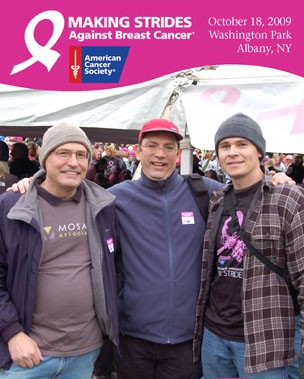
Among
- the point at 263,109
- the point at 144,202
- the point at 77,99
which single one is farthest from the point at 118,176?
the point at 144,202

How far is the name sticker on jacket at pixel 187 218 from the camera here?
2.38 metres

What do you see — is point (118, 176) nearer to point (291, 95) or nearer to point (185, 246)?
point (291, 95)

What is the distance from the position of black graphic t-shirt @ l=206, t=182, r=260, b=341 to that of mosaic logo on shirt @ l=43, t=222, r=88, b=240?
653 mm

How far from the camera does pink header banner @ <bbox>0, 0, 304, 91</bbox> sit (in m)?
3.32

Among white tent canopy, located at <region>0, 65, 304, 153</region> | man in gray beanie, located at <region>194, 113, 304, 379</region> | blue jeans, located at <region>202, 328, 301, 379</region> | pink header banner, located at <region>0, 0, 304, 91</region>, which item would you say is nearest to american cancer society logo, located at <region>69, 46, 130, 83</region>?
pink header banner, located at <region>0, 0, 304, 91</region>

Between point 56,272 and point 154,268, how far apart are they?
0.53m

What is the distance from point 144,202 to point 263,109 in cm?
132

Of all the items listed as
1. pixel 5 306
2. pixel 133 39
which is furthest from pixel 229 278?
pixel 133 39

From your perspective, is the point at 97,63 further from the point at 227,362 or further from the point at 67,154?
the point at 227,362

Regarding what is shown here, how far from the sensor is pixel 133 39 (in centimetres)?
349

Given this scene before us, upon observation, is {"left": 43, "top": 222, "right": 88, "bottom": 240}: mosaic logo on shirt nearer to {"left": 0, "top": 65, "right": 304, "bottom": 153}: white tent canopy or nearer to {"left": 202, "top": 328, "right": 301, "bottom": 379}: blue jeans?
{"left": 202, "top": 328, "right": 301, "bottom": 379}: blue jeans

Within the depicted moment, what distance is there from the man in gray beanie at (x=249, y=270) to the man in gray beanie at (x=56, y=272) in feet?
1.62

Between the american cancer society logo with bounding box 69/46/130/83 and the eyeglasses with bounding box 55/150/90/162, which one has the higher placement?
the american cancer society logo with bounding box 69/46/130/83

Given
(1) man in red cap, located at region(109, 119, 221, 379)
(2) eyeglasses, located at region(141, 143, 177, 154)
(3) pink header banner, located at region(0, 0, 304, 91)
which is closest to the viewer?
(1) man in red cap, located at region(109, 119, 221, 379)
